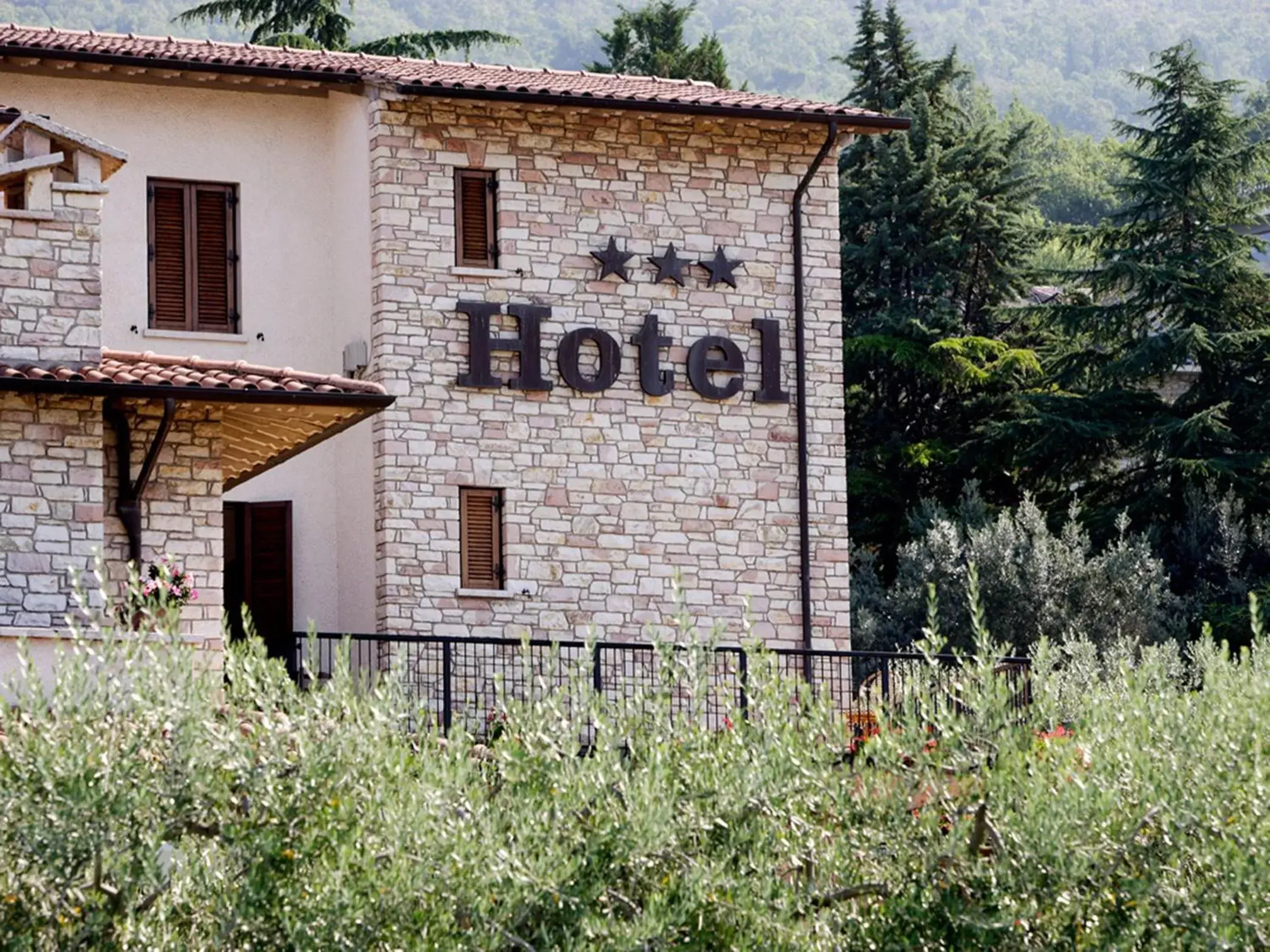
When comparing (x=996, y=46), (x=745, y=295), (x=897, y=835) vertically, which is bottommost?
(x=897, y=835)

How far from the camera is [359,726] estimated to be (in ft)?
40.1

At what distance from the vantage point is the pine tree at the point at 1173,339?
102 feet

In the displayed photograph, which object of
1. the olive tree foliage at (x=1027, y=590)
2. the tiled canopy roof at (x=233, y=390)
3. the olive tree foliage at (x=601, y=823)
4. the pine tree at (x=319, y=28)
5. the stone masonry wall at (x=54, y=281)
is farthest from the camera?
the pine tree at (x=319, y=28)

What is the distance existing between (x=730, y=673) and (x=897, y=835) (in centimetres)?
978

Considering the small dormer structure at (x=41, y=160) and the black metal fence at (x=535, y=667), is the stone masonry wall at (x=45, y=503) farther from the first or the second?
the black metal fence at (x=535, y=667)

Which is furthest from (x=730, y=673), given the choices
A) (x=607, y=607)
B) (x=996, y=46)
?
(x=996, y=46)

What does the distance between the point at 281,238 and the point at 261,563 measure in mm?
3298

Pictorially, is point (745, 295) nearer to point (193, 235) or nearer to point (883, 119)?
point (883, 119)

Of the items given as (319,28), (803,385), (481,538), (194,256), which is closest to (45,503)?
(481,538)

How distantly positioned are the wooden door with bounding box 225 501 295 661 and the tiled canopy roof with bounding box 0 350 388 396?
566 cm

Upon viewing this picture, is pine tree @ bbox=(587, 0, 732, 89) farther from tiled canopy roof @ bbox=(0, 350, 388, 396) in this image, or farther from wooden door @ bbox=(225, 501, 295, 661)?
tiled canopy roof @ bbox=(0, 350, 388, 396)

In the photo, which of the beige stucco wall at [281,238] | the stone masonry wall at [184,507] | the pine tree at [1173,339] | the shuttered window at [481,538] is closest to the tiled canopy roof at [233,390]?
the stone masonry wall at [184,507]

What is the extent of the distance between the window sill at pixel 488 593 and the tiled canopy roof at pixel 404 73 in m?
4.81

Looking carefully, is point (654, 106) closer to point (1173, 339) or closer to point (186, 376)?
point (186, 376)
